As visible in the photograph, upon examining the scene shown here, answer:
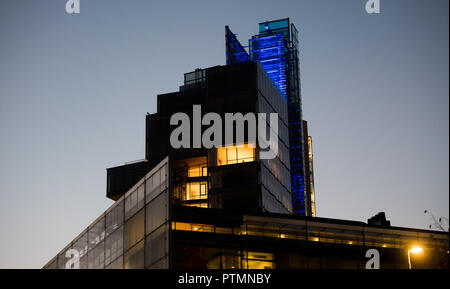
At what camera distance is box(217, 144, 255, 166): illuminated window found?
355ft

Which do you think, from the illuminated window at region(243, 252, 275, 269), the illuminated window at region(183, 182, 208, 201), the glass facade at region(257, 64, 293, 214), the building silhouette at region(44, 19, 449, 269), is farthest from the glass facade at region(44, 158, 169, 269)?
the illuminated window at region(183, 182, 208, 201)

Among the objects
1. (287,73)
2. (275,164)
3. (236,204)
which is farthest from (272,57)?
(236,204)

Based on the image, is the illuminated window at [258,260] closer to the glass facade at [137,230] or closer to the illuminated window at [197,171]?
the glass facade at [137,230]

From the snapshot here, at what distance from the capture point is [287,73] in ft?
426

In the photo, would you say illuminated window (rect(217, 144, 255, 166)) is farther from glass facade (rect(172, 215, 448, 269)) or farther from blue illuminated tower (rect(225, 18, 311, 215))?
glass facade (rect(172, 215, 448, 269))

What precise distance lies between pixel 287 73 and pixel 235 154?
2751 cm

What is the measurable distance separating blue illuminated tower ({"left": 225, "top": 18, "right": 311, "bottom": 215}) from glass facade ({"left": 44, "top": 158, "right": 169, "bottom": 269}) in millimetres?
68113

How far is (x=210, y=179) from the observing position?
10875 cm

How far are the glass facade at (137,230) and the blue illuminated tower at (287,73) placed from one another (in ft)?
223

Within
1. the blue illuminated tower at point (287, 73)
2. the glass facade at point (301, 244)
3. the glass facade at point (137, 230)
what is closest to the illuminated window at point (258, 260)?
the glass facade at point (301, 244)

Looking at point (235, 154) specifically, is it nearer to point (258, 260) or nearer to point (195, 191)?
point (195, 191)
